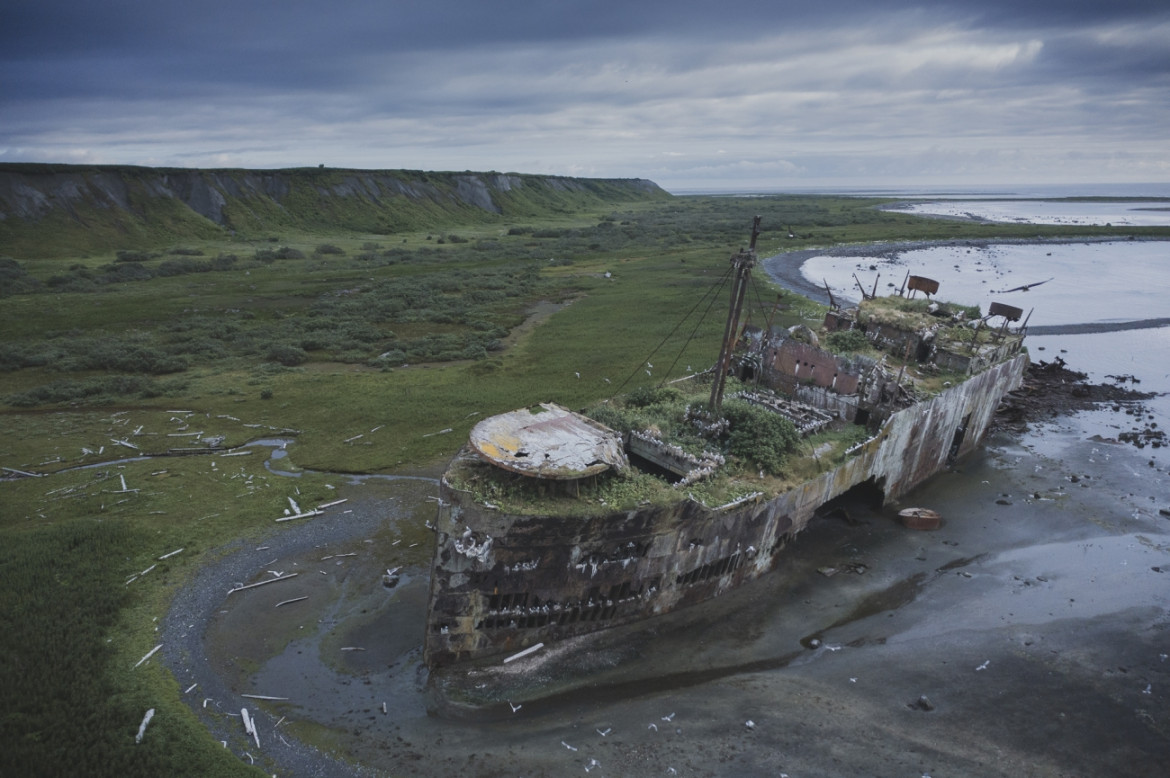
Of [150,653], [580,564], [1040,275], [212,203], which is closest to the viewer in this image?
[580,564]

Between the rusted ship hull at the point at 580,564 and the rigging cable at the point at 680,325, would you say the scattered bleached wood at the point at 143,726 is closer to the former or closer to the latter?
the rusted ship hull at the point at 580,564

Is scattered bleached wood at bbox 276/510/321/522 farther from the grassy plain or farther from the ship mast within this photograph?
the ship mast

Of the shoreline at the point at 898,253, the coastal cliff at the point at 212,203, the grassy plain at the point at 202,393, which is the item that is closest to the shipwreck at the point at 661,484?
the grassy plain at the point at 202,393

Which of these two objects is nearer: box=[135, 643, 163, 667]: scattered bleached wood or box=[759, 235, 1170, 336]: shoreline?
box=[135, 643, 163, 667]: scattered bleached wood

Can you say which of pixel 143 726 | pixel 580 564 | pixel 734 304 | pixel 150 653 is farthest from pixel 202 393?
pixel 734 304

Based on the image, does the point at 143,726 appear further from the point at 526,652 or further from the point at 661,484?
the point at 661,484

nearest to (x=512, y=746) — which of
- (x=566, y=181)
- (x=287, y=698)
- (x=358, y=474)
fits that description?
(x=287, y=698)

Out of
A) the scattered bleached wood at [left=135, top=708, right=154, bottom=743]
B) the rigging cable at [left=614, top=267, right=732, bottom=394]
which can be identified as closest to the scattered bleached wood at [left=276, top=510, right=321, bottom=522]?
the scattered bleached wood at [left=135, top=708, right=154, bottom=743]
